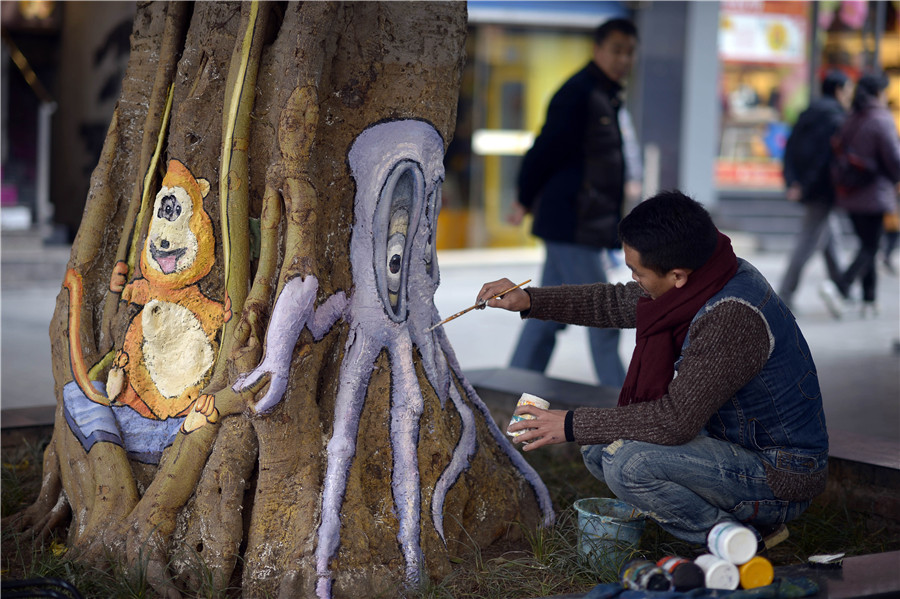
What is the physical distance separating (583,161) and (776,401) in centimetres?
294

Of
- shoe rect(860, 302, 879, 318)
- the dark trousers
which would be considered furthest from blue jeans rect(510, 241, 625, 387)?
shoe rect(860, 302, 879, 318)

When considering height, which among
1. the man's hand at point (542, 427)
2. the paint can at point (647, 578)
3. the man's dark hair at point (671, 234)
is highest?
the man's dark hair at point (671, 234)

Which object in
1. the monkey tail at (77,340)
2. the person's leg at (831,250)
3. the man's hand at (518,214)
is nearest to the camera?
the monkey tail at (77,340)

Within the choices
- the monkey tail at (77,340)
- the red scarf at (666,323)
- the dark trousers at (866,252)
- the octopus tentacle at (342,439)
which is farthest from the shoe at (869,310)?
the monkey tail at (77,340)

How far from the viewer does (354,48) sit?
340 cm

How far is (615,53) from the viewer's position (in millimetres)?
5641

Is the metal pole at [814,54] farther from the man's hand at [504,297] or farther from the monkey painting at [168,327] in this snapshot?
the monkey painting at [168,327]

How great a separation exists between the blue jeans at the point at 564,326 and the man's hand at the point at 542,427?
264 centimetres

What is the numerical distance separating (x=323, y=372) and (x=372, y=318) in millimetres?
243

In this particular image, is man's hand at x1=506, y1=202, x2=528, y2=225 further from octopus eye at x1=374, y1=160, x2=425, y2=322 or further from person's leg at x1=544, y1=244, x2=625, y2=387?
octopus eye at x1=374, y1=160, x2=425, y2=322

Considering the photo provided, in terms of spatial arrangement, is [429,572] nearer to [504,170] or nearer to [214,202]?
[214,202]

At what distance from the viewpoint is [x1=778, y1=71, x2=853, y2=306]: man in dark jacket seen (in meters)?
8.70

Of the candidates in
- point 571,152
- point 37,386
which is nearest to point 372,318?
point 571,152

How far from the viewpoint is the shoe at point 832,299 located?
9.33m
